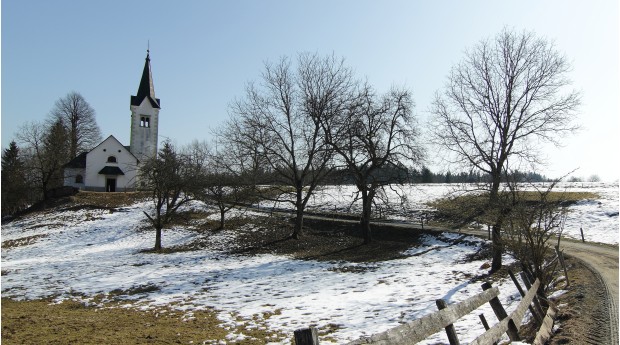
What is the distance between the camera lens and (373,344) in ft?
11.4

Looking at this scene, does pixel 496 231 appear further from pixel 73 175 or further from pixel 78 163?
pixel 78 163

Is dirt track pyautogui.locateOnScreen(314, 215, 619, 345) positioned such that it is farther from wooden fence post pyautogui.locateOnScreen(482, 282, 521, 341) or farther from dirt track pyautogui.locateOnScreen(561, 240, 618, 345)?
wooden fence post pyautogui.locateOnScreen(482, 282, 521, 341)

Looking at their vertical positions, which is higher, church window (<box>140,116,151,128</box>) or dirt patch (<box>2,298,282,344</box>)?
church window (<box>140,116,151,128</box>)

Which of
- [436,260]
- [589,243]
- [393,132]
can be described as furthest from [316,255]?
[589,243]

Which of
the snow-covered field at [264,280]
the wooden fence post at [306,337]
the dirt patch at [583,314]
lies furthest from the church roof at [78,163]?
the wooden fence post at [306,337]

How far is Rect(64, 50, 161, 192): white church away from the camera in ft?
177

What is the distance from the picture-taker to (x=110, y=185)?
181ft

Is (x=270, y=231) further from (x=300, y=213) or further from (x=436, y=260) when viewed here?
(x=436, y=260)

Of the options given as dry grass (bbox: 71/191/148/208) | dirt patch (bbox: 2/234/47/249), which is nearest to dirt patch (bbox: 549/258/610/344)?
dirt patch (bbox: 2/234/47/249)

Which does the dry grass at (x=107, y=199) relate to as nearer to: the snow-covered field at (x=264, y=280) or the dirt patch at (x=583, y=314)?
the snow-covered field at (x=264, y=280)

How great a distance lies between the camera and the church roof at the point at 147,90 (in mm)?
59938

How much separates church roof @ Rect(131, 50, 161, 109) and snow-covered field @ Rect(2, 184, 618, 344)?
3138cm

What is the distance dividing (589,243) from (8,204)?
60.6m

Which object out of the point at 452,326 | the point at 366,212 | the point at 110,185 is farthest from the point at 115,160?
the point at 452,326
